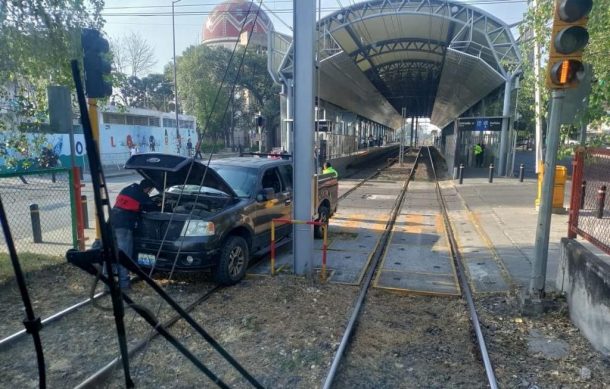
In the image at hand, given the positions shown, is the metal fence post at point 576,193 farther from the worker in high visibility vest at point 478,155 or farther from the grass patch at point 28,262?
the worker in high visibility vest at point 478,155

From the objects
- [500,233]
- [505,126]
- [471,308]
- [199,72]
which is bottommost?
[500,233]

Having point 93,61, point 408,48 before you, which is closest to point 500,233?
point 93,61

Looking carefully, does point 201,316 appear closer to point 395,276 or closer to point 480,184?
point 395,276

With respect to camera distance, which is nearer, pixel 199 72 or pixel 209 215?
pixel 209 215

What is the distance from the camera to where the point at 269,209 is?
750cm

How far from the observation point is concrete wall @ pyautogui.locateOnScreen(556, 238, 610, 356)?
4.43m

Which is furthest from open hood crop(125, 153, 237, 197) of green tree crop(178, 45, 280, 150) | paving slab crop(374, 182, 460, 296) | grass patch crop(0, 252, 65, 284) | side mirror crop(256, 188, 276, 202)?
green tree crop(178, 45, 280, 150)

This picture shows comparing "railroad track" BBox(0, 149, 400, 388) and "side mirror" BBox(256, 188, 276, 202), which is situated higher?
"side mirror" BBox(256, 188, 276, 202)

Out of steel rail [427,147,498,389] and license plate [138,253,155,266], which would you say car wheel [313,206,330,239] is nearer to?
steel rail [427,147,498,389]

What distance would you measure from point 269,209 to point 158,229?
6.68ft

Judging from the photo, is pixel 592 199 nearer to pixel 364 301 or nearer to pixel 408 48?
pixel 364 301

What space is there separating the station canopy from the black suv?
9941 millimetres

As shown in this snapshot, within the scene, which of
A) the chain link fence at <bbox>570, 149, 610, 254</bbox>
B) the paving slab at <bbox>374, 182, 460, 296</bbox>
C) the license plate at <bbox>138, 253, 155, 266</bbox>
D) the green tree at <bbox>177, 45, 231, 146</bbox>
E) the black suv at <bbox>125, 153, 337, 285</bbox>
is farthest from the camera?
the green tree at <bbox>177, 45, 231, 146</bbox>

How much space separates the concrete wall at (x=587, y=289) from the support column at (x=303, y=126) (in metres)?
3.45
